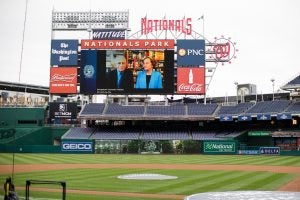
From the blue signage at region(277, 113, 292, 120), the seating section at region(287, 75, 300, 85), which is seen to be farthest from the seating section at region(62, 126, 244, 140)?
the seating section at region(287, 75, 300, 85)

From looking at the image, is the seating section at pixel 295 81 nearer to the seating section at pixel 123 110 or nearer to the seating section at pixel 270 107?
the seating section at pixel 270 107

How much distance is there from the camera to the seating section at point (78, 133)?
60.5 metres

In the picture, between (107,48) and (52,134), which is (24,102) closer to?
(52,134)

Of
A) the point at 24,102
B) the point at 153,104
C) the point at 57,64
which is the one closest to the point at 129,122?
the point at 153,104

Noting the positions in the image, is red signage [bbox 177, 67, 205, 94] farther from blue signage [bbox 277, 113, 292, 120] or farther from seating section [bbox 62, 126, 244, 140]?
blue signage [bbox 277, 113, 292, 120]

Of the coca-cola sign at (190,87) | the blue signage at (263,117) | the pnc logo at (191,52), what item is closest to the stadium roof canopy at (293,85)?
the blue signage at (263,117)

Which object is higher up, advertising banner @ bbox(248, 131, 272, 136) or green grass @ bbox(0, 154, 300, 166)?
advertising banner @ bbox(248, 131, 272, 136)

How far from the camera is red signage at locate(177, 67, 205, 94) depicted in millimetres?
59156

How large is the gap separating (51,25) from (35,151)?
2022 centimetres

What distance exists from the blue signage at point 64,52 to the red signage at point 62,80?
2.84 feet

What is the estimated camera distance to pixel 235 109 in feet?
205

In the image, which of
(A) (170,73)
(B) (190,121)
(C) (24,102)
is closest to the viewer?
(A) (170,73)

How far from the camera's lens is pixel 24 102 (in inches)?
2800

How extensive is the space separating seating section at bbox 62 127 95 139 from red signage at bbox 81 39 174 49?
39.7 feet
